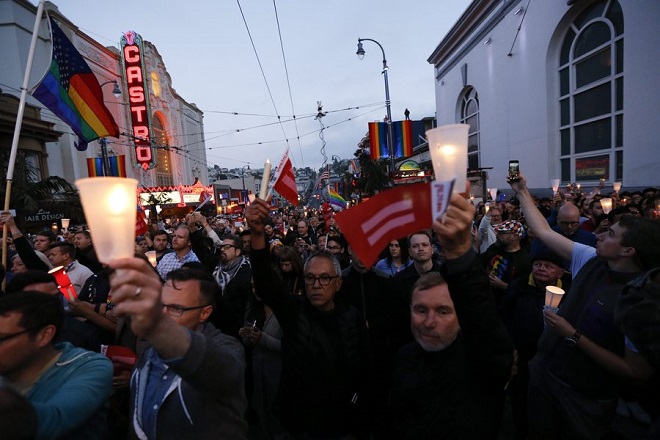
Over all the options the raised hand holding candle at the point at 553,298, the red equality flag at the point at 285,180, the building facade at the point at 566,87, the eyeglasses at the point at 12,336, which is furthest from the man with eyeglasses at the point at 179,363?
the building facade at the point at 566,87

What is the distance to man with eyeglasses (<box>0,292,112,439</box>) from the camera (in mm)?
1599

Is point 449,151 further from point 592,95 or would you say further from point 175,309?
point 592,95

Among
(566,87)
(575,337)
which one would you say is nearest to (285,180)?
(575,337)

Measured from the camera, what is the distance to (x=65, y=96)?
5.31 meters

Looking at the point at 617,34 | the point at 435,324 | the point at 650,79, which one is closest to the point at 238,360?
the point at 435,324

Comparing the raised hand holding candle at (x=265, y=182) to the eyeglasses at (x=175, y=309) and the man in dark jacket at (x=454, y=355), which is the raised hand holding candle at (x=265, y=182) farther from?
the man in dark jacket at (x=454, y=355)

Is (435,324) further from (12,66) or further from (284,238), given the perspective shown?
(12,66)

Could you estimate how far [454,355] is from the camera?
6.46 ft

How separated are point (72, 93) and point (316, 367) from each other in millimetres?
5764

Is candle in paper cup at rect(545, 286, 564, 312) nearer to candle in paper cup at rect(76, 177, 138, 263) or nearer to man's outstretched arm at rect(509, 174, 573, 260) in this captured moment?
man's outstretched arm at rect(509, 174, 573, 260)

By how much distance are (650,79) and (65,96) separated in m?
16.8

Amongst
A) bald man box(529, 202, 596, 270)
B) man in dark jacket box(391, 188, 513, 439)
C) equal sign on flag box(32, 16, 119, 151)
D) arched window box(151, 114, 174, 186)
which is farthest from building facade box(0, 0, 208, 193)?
man in dark jacket box(391, 188, 513, 439)

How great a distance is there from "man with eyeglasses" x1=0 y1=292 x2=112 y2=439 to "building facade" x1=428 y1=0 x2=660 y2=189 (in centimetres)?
1619

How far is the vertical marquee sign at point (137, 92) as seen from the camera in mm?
26281
